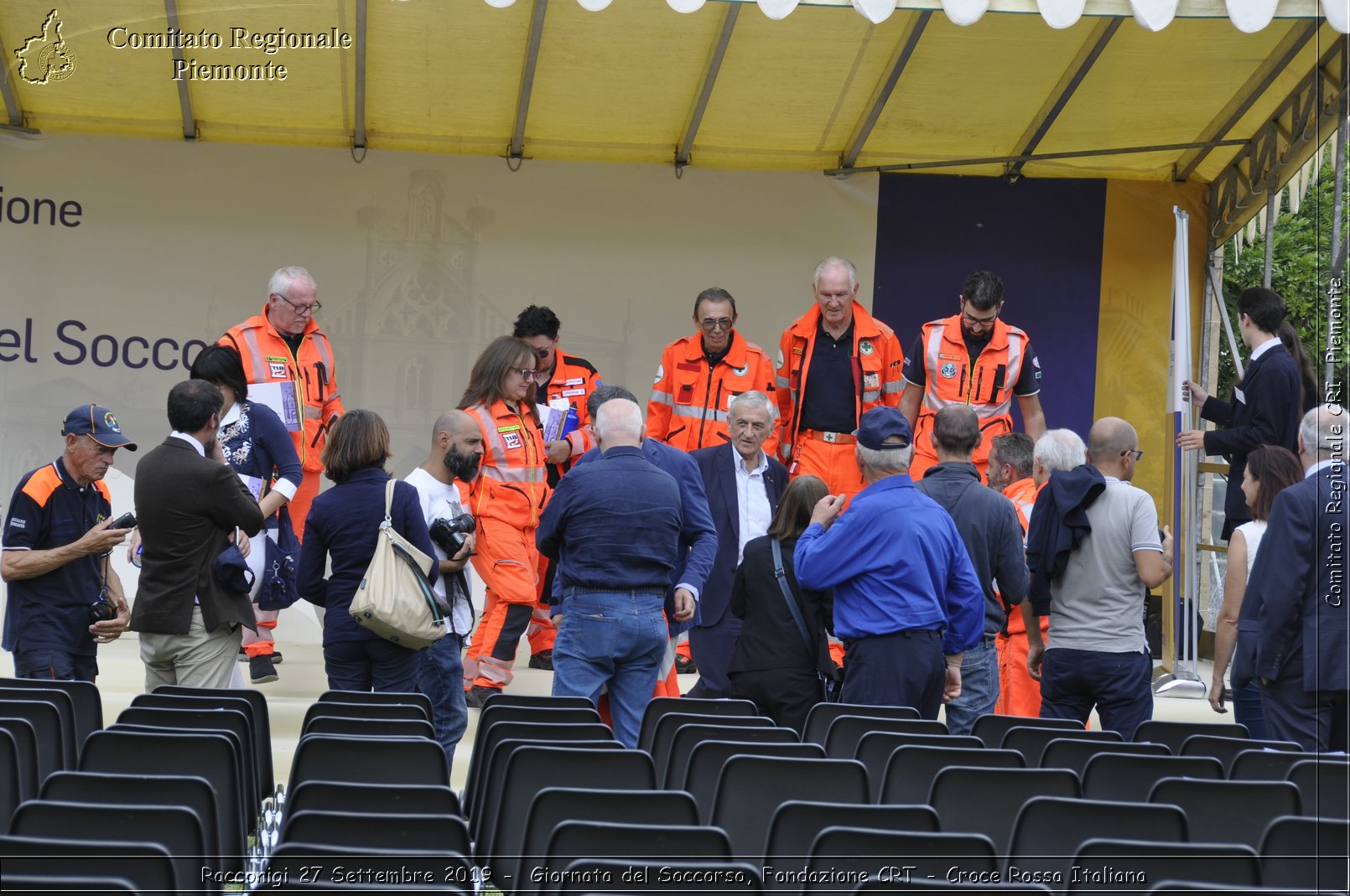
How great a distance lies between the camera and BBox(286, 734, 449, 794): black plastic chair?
10.7ft

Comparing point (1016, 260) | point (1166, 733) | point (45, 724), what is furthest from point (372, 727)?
A: point (1016, 260)

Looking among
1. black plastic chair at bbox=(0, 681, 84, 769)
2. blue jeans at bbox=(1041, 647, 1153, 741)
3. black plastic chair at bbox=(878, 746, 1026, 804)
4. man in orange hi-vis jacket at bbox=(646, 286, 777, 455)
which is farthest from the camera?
man in orange hi-vis jacket at bbox=(646, 286, 777, 455)

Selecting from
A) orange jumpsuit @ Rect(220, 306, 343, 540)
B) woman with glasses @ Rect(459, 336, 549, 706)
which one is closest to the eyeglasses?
orange jumpsuit @ Rect(220, 306, 343, 540)

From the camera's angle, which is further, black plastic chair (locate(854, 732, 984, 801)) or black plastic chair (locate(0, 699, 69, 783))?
black plastic chair (locate(854, 732, 984, 801))

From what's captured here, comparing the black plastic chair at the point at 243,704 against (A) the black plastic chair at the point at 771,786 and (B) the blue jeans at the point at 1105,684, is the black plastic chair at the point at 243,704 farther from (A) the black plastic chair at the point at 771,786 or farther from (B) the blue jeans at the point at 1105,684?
(B) the blue jeans at the point at 1105,684

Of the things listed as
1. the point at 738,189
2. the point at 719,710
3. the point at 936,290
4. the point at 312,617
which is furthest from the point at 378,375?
the point at 719,710

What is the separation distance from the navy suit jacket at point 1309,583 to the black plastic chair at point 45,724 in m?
3.68

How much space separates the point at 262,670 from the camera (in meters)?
6.35

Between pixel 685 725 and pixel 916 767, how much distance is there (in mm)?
656

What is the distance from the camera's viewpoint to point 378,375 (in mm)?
8664

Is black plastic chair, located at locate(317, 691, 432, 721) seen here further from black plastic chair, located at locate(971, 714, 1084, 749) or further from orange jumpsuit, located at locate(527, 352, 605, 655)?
orange jumpsuit, located at locate(527, 352, 605, 655)

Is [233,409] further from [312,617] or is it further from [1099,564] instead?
[1099,564]

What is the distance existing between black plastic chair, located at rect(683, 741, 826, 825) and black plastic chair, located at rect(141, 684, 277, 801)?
125 centimetres

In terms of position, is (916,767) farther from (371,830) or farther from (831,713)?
(371,830)
